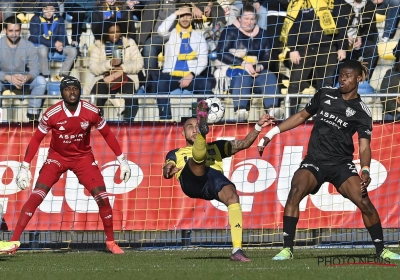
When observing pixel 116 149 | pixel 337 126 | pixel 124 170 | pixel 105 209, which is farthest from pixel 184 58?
pixel 337 126

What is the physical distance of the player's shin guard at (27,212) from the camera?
1199 cm

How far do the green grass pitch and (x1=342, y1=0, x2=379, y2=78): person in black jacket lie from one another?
4182 mm

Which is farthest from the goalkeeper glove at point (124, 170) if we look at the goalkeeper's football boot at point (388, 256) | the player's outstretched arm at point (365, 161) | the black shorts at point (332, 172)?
the goalkeeper's football boot at point (388, 256)

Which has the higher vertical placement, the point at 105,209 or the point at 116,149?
the point at 116,149

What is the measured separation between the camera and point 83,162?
12.4 meters

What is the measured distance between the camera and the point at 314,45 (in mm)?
15469

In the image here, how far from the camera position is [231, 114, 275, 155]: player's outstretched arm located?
10.4m

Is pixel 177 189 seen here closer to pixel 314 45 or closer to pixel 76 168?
pixel 76 168

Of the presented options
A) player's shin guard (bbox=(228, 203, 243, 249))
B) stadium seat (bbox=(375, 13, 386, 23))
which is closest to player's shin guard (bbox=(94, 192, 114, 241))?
player's shin guard (bbox=(228, 203, 243, 249))

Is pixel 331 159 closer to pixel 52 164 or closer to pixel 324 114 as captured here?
pixel 324 114

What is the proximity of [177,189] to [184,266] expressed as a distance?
4151 mm

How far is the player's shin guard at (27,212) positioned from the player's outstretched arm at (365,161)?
4.51m

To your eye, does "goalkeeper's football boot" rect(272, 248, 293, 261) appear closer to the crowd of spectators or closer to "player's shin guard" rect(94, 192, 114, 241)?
"player's shin guard" rect(94, 192, 114, 241)

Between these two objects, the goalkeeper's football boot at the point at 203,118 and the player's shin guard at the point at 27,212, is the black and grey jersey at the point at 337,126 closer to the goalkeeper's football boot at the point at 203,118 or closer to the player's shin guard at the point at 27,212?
the goalkeeper's football boot at the point at 203,118
